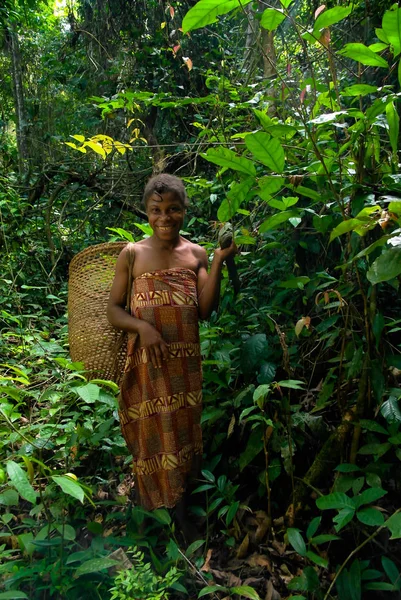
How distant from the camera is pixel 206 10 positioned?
139cm

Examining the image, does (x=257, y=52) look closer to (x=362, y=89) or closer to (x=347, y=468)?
(x=362, y=89)

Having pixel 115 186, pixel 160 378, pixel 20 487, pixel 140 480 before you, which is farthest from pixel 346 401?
pixel 115 186

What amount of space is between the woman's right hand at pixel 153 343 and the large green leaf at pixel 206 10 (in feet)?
3.58

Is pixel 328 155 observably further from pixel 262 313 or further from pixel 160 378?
pixel 160 378

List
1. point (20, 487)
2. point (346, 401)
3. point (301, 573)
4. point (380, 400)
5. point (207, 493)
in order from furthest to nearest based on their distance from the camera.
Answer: point (207, 493)
point (346, 401)
point (301, 573)
point (380, 400)
point (20, 487)

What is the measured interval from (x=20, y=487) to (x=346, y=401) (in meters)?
1.25

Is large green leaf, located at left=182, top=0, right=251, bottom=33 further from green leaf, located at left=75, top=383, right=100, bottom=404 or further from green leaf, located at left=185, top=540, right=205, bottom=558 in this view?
green leaf, located at left=185, top=540, right=205, bottom=558

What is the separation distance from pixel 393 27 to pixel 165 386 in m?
1.45

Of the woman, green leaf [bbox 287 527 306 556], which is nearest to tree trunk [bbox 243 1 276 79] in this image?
the woman

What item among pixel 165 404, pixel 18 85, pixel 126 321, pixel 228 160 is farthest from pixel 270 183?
pixel 18 85

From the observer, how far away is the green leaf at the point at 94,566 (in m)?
1.64

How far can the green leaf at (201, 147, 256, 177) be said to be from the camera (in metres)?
1.66

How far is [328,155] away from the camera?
2033 mm

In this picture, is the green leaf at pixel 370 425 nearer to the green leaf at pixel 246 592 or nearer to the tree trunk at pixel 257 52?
the green leaf at pixel 246 592
